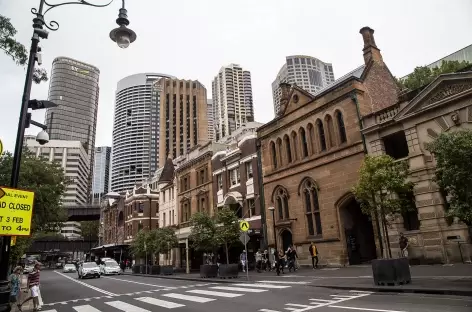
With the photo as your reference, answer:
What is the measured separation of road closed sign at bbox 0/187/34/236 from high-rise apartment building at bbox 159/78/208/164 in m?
130

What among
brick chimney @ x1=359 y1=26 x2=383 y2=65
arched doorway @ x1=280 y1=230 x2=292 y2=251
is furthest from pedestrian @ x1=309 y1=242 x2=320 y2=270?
brick chimney @ x1=359 y1=26 x2=383 y2=65

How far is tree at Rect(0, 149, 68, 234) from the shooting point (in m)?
21.5

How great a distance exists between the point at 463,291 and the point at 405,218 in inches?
464

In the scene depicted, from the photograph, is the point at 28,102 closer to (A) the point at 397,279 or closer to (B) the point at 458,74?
(A) the point at 397,279

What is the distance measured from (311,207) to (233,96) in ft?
459

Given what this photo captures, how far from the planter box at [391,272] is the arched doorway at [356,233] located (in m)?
10.7

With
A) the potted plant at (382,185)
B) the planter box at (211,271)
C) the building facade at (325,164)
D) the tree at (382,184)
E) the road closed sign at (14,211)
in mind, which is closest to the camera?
the road closed sign at (14,211)

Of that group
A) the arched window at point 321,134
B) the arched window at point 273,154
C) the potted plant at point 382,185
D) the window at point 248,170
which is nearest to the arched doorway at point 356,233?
the arched window at point 321,134

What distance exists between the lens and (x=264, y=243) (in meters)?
29.6

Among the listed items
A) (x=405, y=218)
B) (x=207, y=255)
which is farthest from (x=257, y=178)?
(x=405, y=218)

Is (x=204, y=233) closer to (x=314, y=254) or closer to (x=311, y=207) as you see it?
(x=314, y=254)

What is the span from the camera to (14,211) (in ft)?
20.7

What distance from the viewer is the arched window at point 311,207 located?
84.0 feet

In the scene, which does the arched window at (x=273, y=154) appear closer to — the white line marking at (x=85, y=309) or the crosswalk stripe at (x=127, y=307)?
the crosswalk stripe at (x=127, y=307)
